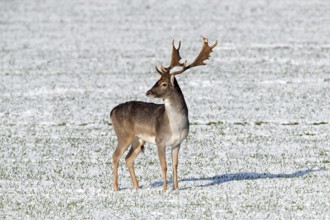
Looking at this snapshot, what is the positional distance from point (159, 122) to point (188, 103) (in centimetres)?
1208

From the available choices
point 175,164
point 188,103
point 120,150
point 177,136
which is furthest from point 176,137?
point 188,103

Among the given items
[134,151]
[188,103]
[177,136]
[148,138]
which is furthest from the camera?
[188,103]

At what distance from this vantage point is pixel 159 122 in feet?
42.3

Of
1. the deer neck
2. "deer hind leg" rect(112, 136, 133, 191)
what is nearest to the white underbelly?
the deer neck

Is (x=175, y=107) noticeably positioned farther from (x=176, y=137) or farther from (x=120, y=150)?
(x=120, y=150)

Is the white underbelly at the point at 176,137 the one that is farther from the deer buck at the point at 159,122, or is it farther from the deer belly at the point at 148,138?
the deer belly at the point at 148,138

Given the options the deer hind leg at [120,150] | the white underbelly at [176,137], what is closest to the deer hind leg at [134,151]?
the deer hind leg at [120,150]

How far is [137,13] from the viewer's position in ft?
164

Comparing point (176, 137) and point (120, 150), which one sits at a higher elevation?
point (176, 137)

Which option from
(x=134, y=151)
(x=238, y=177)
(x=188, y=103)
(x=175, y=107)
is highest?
(x=175, y=107)

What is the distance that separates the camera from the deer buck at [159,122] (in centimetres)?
1276

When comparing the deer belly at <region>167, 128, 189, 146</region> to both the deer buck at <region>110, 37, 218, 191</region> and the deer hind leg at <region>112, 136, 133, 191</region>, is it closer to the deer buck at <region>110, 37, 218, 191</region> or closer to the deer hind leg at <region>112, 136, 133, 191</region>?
the deer buck at <region>110, 37, 218, 191</region>

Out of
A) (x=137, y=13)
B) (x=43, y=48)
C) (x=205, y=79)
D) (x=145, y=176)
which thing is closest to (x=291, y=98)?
(x=205, y=79)

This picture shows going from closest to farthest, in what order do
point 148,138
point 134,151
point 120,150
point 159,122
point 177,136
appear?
1. point 177,136
2. point 159,122
3. point 148,138
4. point 120,150
5. point 134,151
